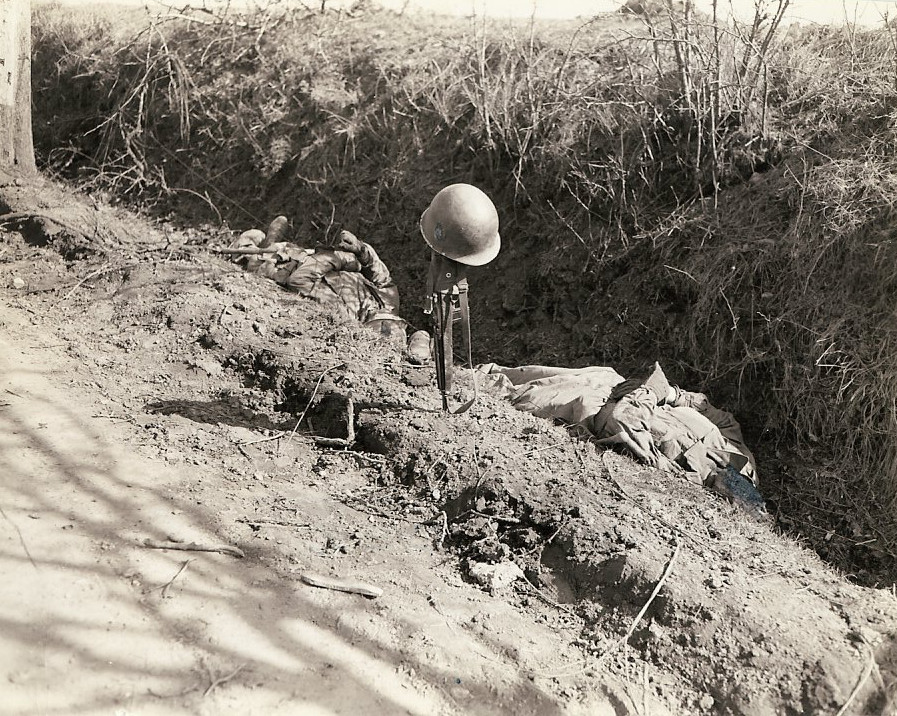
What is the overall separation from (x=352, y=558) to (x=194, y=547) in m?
0.65

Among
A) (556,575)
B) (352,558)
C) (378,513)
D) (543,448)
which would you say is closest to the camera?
(352,558)

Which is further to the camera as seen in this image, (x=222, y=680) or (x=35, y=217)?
(x=35, y=217)

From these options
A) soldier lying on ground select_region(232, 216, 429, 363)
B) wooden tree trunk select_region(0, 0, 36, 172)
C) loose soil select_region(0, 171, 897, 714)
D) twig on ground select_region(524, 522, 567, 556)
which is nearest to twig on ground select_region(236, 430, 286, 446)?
loose soil select_region(0, 171, 897, 714)

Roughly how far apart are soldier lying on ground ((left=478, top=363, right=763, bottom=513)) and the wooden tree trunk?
503cm

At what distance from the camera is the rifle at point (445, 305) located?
12.1ft

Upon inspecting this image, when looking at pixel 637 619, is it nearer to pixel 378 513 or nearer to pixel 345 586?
pixel 345 586

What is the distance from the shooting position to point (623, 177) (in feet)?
17.6

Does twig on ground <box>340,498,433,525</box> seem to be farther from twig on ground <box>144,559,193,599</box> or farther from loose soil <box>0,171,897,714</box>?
twig on ground <box>144,559,193,599</box>

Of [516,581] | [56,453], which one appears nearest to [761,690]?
[516,581]

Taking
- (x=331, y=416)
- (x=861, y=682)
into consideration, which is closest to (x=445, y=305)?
(x=331, y=416)

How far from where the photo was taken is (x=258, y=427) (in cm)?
427

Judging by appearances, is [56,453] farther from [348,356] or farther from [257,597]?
[348,356]

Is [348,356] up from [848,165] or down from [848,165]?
down

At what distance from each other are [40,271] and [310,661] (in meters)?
4.15
